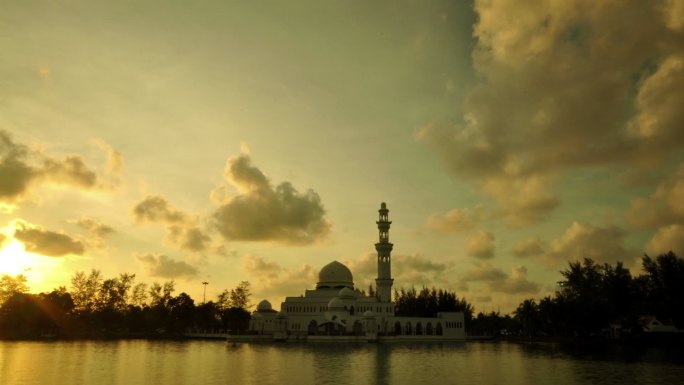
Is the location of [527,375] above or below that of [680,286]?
below

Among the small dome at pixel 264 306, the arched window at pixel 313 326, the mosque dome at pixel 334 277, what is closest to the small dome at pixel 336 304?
the arched window at pixel 313 326

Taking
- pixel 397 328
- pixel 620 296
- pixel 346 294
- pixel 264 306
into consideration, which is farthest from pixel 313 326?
pixel 620 296

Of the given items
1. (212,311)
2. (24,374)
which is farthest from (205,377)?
(212,311)

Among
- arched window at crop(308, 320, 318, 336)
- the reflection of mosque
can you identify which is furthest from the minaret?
arched window at crop(308, 320, 318, 336)

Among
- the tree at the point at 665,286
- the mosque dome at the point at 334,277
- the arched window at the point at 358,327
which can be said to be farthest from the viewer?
the mosque dome at the point at 334,277

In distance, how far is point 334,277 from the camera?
376 ft

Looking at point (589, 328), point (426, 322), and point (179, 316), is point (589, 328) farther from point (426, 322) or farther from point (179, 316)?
point (179, 316)

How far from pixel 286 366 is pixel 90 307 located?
86.0 meters

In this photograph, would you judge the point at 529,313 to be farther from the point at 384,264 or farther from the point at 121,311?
the point at 121,311

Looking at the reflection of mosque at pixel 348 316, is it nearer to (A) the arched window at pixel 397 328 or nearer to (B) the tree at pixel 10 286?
(A) the arched window at pixel 397 328

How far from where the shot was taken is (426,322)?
361 ft

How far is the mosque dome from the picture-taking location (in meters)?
114

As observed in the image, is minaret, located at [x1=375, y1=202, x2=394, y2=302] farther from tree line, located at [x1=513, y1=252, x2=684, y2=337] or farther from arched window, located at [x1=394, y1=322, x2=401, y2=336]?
tree line, located at [x1=513, y1=252, x2=684, y2=337]

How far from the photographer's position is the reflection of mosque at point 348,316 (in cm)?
9869
